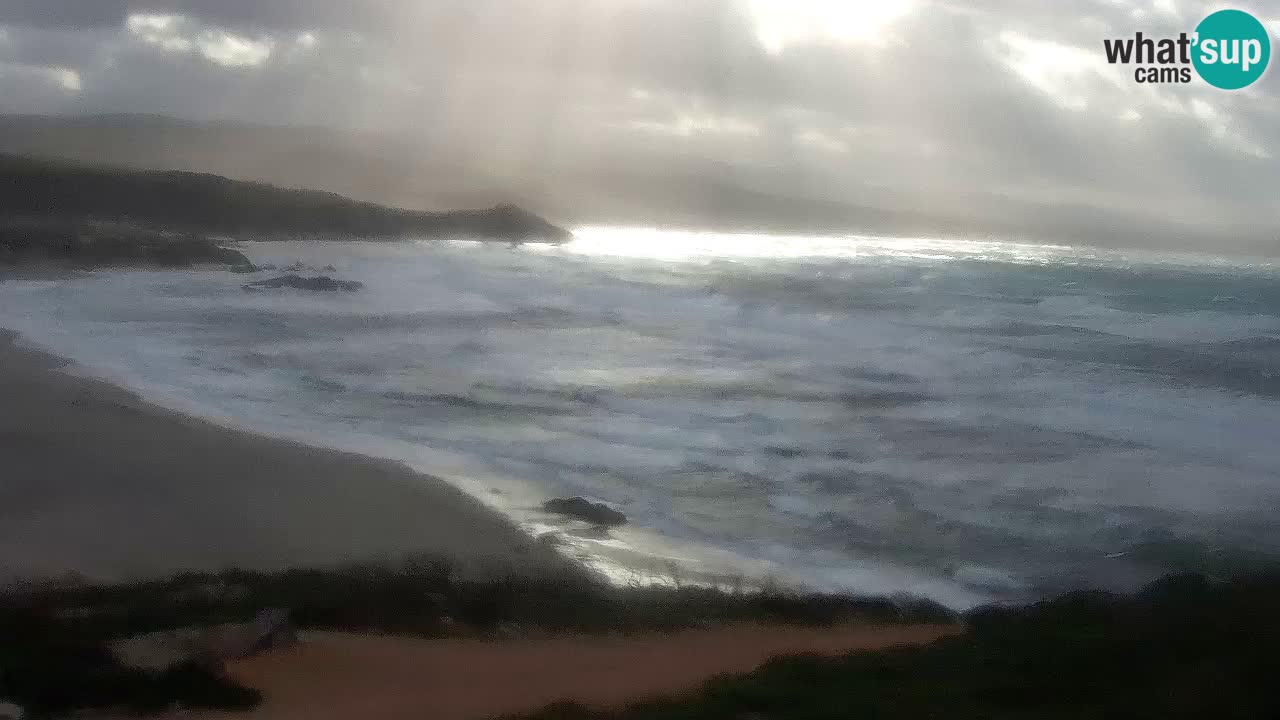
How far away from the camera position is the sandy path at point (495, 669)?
634cm

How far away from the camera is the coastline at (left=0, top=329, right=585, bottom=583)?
8562mm

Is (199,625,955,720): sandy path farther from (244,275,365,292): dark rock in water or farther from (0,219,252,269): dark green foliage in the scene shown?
(0,219,252,269): dark green foliage

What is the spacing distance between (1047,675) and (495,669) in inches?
149

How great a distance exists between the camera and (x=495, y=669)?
7.01 metres

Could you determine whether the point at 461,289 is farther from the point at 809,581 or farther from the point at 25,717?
the point at 25,717

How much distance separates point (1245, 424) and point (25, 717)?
→ 1988cm

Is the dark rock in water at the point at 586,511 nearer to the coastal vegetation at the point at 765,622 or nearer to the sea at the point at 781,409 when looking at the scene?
the sea at the point at 781,409

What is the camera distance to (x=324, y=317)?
26281 millimetres

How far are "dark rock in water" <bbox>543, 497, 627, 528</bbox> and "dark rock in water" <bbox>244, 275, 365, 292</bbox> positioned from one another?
24.0m

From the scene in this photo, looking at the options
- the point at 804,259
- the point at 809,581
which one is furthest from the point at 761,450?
the point at 804,259

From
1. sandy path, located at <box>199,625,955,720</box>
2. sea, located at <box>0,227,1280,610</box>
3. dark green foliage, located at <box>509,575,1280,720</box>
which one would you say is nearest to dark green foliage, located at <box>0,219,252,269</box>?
sea, located at <box>0,227,1280,610</box>

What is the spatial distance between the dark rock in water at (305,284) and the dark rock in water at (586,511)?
2398cm

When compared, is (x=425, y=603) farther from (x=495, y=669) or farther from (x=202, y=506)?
(x=202, y=506)

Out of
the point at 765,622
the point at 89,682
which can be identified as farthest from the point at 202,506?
the point at 765,622
